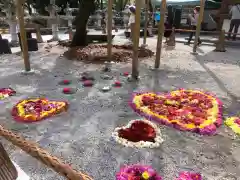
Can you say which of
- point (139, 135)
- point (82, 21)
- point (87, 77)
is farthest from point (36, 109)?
point (82, 21)

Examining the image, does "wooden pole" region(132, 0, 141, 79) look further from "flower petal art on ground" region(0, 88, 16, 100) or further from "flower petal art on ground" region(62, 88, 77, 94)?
"flower petal art on ground" region(0, 88, 16, 100)

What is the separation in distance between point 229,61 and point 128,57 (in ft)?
13.2

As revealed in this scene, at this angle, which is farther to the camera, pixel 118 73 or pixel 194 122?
pixel 118 73

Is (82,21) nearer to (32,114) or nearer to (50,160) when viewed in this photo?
(32,114)

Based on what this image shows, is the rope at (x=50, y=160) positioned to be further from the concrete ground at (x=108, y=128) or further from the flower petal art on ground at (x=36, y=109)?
the flower petal art on ground at (x=36, y=109)

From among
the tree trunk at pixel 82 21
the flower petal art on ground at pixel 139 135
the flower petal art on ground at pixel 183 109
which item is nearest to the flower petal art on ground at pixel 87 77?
the flower petal art on ground at pixel 183 109

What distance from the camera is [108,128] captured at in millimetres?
3936

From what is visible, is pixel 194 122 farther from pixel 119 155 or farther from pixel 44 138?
pixel 44 138

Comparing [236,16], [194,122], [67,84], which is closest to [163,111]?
[194,122]

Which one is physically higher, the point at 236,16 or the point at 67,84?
the point at 236,16

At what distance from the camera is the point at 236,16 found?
41.8ft

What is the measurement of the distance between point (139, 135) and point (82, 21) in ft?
27.0

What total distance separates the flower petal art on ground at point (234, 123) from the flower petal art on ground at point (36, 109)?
3060 mm

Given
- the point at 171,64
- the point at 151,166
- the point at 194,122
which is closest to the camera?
the point at 151,166
